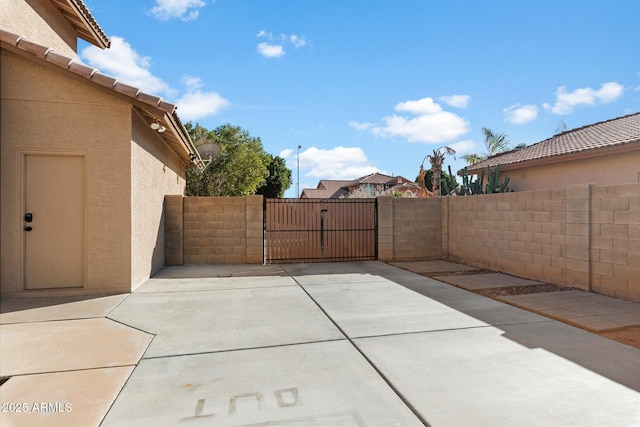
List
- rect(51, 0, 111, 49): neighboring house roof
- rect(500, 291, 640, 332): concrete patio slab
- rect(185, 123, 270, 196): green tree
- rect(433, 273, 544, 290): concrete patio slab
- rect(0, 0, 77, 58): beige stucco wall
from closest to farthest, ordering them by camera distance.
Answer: rect(500, 291, 640, 332): concrete patio slab → rect(0, 0, 77, 58): beige stucco wall → rect(433, 273, 544, 290): concrete patio slab → rect(51, 0, 111, 49): neighboring house roof → rect(185, 123, 270, 196): green tree

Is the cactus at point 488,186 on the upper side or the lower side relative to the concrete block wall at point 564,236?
upper

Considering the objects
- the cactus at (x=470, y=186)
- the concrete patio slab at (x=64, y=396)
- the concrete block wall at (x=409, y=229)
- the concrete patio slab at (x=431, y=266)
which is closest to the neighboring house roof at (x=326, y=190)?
the cactus at (x=470, y=186)

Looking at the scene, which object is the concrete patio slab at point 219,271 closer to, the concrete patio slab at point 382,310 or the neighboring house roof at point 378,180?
the concrete patio slab at point 382,310

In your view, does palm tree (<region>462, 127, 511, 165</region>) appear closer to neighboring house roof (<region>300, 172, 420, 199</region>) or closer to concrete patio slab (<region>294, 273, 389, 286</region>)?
neighboring house roof (<region>300, 172, 420, 199</region>)

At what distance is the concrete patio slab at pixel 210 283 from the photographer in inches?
267

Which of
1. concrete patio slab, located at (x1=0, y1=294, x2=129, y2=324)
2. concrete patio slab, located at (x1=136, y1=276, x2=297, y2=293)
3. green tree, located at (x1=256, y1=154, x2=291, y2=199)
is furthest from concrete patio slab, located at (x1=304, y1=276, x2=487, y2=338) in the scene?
green tree, located at (x1=256, y1=154, x2=291, y2=199)

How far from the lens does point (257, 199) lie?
1006 cm

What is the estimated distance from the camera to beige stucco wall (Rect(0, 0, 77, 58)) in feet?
20.9

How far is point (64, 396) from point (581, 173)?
12.7 metres

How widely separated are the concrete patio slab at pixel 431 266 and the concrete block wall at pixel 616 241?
310 cm

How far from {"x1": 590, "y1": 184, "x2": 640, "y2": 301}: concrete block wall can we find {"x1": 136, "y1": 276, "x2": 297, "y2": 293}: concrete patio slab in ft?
18.9

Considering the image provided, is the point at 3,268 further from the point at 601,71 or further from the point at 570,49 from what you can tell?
the point at 601,71

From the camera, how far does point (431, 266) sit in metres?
9.70

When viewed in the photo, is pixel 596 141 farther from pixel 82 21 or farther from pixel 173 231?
pixel 82 21
